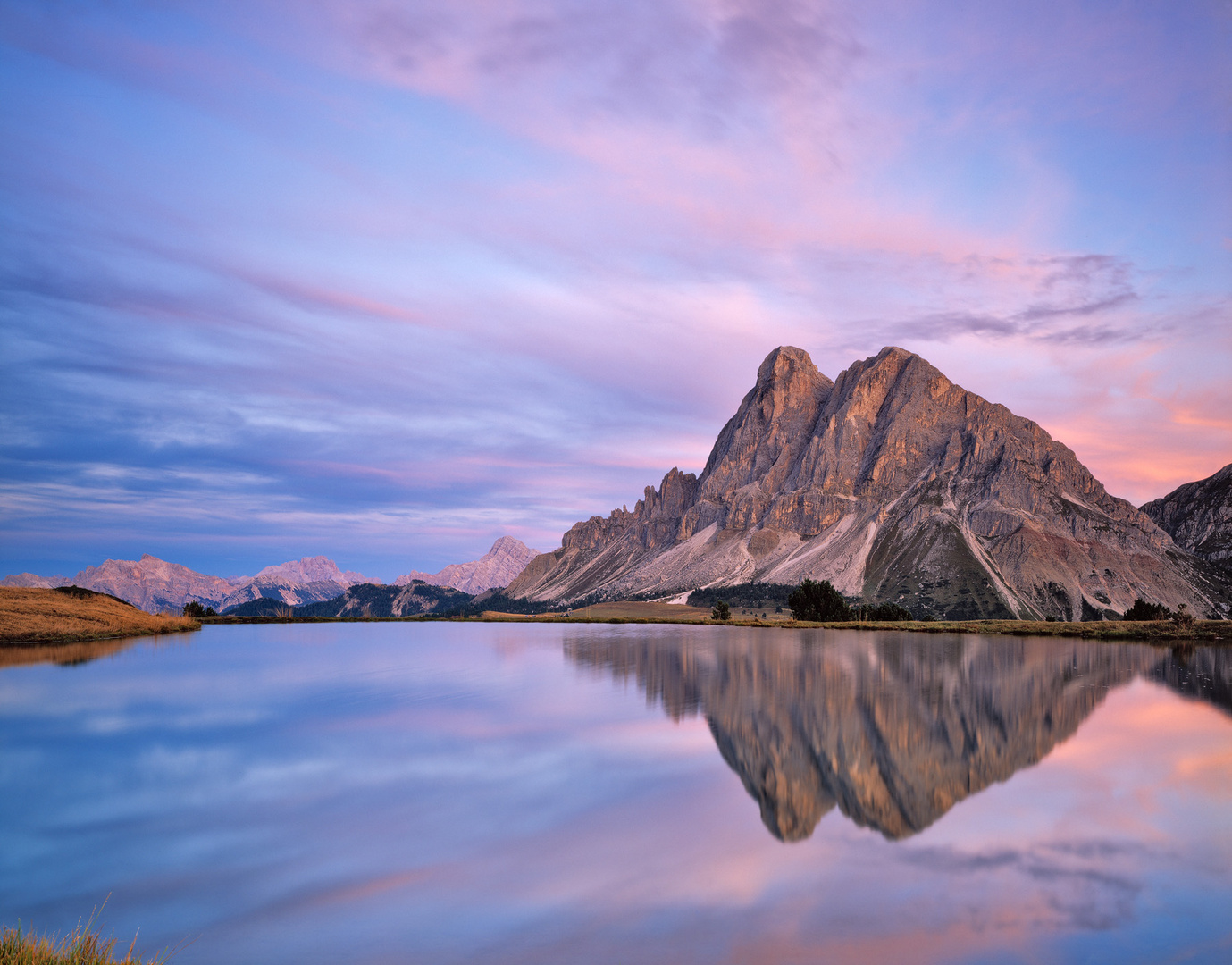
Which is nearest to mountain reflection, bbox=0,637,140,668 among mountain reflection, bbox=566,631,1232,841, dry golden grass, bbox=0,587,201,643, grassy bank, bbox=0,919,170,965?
dry golden grass, bbox=0,587,201,643

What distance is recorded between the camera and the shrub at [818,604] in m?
121

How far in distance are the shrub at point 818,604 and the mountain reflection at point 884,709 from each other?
61.9 metres

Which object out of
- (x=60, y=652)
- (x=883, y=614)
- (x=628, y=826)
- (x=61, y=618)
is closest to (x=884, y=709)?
A: (x=628, y=826)

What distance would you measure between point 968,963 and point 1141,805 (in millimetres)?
10437

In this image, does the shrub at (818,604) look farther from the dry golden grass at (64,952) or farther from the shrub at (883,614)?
the dry golden grass at (64,952)

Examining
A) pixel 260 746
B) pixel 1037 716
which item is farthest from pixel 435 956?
pixel 1037 716

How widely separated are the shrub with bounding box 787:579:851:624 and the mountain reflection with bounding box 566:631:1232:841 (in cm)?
6188

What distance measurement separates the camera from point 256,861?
40.3 feet

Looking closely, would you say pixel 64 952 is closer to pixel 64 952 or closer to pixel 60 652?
pixel 64 952

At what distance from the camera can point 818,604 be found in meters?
123

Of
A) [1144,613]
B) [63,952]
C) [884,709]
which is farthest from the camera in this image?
[1144,613]

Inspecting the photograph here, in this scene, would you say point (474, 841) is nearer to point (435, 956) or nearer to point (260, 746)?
point (435, 956)

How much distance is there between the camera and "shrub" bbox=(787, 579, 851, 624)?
121125 millimetres

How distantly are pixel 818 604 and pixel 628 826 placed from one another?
114156 millimetres
